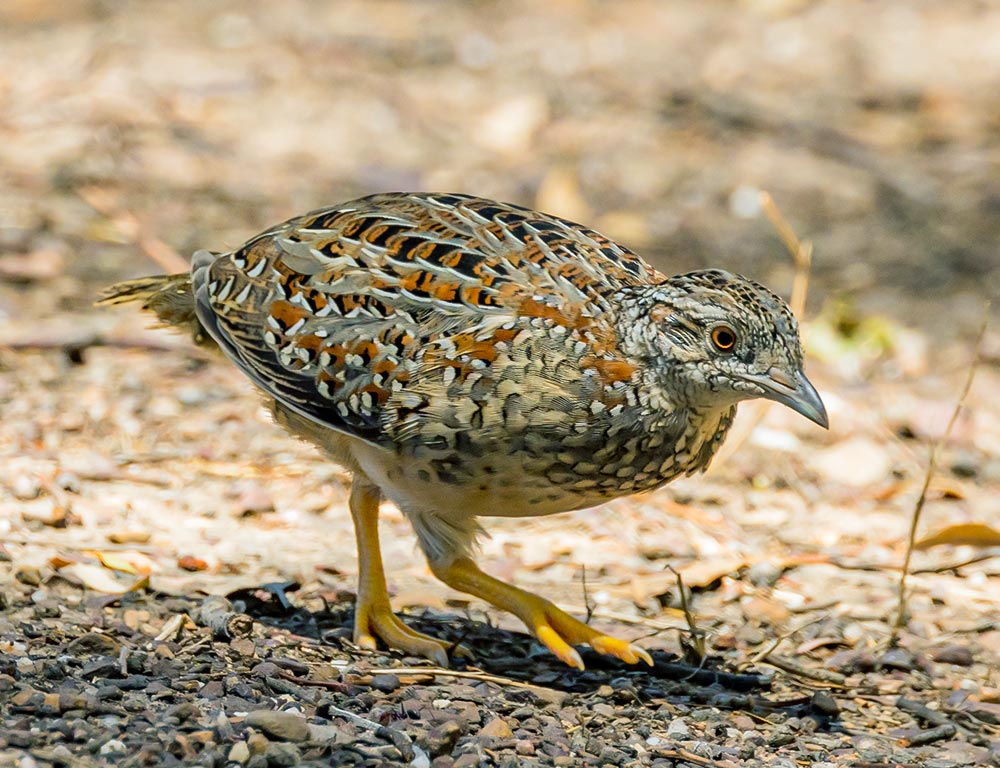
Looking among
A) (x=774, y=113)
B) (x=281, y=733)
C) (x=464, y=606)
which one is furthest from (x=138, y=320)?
(x=774, y=113)

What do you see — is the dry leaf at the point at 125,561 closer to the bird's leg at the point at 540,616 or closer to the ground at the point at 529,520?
the ground at the point at 529,520

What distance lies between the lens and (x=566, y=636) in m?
5.33

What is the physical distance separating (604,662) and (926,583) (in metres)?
1.80

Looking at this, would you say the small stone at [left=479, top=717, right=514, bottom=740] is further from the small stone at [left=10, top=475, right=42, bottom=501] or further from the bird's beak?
the small stone at [left=10, top=475, right=42, bottom=501]

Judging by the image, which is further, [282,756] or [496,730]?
[496,730]

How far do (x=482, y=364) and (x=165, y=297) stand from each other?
5.50 feet

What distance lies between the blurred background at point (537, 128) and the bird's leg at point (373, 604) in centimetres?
333

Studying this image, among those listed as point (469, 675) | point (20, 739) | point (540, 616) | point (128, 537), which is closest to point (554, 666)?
point (540, 616)

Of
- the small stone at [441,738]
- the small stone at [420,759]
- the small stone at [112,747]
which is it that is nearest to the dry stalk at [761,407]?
the small stone at [441,738]

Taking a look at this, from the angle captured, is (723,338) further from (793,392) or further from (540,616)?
(540,616)

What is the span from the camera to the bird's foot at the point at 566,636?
5.17m

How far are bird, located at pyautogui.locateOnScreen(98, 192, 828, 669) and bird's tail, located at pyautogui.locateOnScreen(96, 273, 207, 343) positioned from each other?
0.25 meters

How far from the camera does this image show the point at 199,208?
30.6ft

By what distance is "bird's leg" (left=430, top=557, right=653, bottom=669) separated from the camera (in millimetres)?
5191
